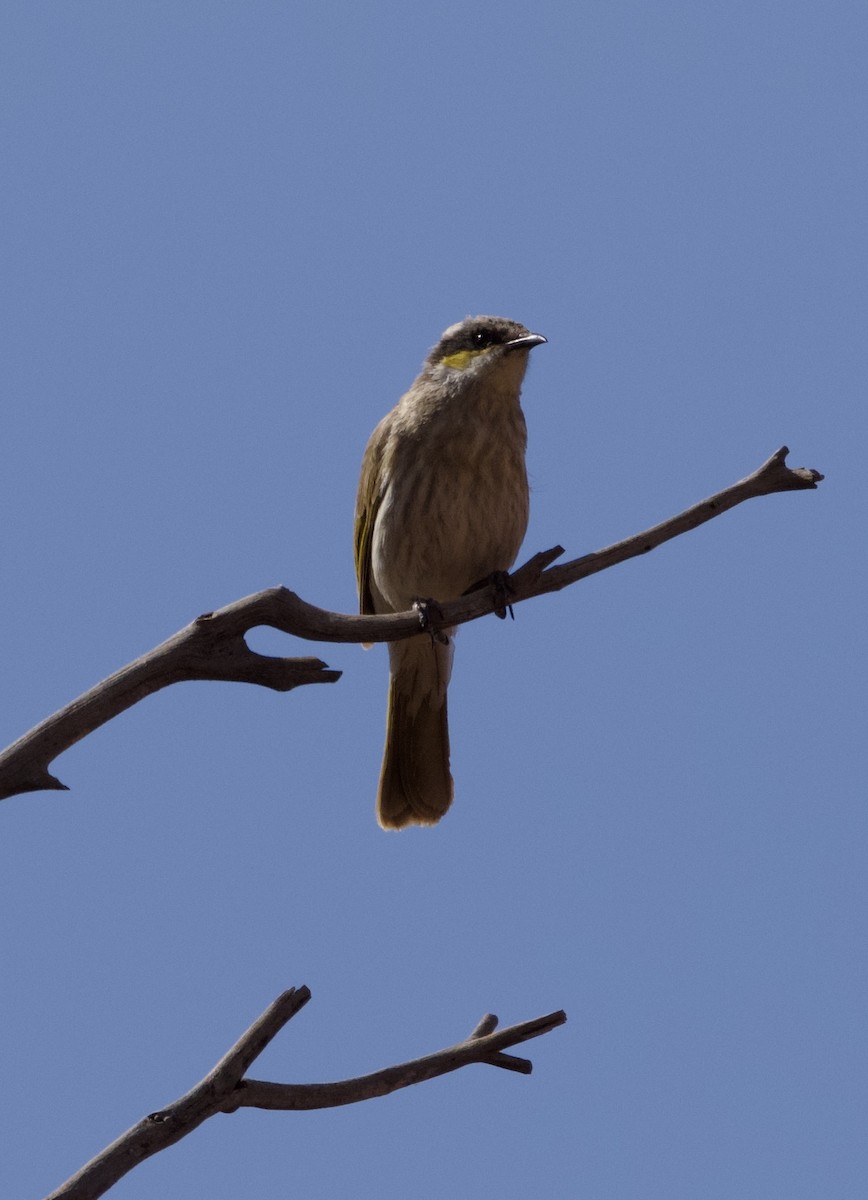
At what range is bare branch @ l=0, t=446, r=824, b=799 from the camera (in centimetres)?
444

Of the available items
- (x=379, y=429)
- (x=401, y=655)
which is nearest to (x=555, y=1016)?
(x=401, y=655)

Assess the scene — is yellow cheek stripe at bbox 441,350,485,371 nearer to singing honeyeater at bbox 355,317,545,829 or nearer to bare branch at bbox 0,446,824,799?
singing honeyeater at bbox 355,317,545,829

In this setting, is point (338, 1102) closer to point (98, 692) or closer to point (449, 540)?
point (98, 692)

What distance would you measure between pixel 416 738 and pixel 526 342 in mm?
1830

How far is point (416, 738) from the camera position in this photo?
21.4 feet

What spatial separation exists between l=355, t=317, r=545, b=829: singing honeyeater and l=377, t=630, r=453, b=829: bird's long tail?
17mm

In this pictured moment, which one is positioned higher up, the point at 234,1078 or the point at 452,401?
the point at 452,401

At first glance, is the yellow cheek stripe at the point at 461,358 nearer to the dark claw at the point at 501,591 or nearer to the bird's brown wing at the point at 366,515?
the bird's brown wing at the point at 366,515

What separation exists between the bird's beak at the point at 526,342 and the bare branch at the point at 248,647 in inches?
47.0

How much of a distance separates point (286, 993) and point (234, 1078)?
0.94 ft

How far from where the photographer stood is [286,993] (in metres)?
4.33

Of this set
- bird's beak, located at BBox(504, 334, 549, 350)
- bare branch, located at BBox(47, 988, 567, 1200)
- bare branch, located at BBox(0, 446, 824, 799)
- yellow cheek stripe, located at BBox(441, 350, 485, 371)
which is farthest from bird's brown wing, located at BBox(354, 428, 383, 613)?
bare branch, located at BBox(47, 988, 567, 1200)

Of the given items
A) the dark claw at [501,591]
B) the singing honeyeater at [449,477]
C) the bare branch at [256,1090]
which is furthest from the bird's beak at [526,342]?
the bare branch at [256,1090]

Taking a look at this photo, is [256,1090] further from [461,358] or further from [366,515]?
[461,358]
